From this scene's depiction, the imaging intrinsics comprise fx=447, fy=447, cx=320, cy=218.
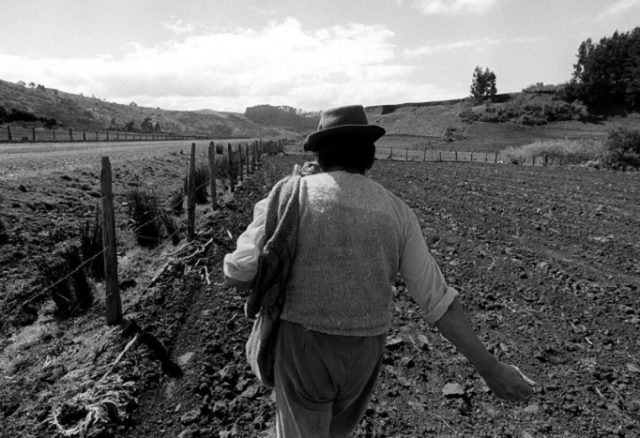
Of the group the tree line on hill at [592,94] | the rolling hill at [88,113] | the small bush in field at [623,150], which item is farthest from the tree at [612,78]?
the rolling hill at [88,113]

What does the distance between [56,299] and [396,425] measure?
3866mm

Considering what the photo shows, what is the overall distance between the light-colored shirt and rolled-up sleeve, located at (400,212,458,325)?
0.03 m

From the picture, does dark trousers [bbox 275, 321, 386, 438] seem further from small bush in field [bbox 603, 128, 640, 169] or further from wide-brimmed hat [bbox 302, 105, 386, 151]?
small bush in field [bbox 603, 128, 640, 169]

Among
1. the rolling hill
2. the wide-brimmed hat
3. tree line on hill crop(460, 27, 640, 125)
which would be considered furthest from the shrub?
tree line on hill crop(460, 27, 640, 125)

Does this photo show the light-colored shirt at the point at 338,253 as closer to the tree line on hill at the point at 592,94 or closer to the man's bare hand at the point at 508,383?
the man's bare hand at the point at 508,383

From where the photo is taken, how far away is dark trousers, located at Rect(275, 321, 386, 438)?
1.70 meters

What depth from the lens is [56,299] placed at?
4.88 metres

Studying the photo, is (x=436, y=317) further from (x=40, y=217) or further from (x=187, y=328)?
(x=40, y=217)

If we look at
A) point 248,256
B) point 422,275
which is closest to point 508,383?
point 422,275

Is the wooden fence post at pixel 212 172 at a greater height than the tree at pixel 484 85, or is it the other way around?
the tree at pixel 484 85

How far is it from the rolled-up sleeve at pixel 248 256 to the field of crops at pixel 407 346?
72.4 inches

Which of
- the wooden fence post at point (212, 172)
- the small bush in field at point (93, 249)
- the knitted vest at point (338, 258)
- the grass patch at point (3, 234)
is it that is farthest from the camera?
the wooden fence post at point (212, 172)

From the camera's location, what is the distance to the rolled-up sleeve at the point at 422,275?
178 cm

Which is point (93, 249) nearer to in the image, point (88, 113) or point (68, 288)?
point (68, 288)
